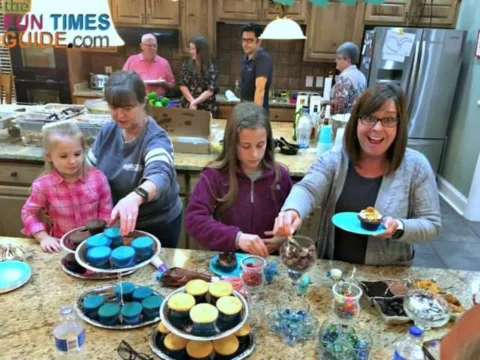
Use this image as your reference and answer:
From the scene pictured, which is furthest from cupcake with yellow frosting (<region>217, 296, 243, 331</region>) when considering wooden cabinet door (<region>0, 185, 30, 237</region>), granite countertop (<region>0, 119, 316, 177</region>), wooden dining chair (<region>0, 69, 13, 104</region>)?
wooden dining chair (<region>0, 69, 13, 104</region>)

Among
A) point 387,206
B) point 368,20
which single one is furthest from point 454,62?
point 387,206

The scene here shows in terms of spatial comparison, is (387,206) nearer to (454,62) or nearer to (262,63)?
(262,63)

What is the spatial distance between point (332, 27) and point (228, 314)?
4616 millimetres

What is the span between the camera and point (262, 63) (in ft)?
11.7

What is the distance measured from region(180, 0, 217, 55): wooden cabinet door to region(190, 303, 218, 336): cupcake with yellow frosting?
447 cm

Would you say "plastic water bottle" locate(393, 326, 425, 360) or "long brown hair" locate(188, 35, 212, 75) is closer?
"plastic water bottle" locate(393, 326, 425, 360)

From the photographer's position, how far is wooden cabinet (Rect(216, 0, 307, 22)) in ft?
15.7

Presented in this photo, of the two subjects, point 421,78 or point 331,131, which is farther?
point 421,78

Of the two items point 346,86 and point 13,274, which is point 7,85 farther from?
point 13,274

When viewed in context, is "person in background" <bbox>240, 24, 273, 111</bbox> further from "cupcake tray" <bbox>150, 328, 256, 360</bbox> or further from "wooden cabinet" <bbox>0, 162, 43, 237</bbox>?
"cupcake tray" <bbox>150, 328, 256, 360</bbox>

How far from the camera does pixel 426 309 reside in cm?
111

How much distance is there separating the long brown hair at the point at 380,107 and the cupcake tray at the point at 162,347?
804 millimetres

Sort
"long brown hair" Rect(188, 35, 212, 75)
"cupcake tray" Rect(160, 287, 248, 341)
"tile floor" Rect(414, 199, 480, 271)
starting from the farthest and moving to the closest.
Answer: "long brown hair" Rect(188, 35, 212, 75)
"tile floor" Rect(414, 199, 480, 271)
"cupcake tray" Rect(160, 287, 248, 341)

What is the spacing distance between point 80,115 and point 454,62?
3.85 meters
